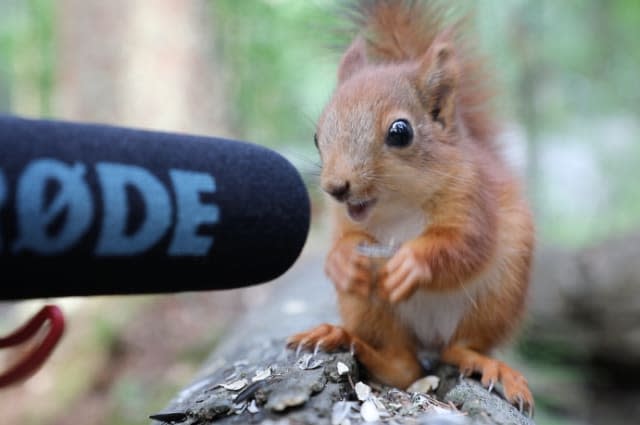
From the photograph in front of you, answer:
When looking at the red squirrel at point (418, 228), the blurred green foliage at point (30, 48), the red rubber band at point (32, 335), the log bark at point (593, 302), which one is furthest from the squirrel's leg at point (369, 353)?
the blurred green foliage at point (30, 48)

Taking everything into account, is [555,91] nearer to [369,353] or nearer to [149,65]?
[149,65]

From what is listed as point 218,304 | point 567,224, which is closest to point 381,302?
point 218,304

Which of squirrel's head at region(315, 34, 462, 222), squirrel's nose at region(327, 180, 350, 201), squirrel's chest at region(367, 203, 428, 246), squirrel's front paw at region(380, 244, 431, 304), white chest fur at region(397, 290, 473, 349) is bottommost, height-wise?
white chest fur at region(397, 290, 473, 349)

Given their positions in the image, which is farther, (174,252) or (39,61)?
(39,61)

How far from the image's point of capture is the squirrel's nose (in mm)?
1001

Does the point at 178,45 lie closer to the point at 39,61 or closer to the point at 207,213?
the point at 207,213

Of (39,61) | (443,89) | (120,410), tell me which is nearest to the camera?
(443,89)

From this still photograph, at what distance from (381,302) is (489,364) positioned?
195 millimetres

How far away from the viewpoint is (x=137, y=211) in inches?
24.7

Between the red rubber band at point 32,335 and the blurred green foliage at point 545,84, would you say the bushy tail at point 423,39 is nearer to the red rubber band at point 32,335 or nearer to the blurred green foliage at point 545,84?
the red rubber band at point 32,335

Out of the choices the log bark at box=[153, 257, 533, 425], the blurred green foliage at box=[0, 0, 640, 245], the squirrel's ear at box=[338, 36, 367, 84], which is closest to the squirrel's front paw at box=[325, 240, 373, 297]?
the log bark at box=[153, 257, 533, 425]

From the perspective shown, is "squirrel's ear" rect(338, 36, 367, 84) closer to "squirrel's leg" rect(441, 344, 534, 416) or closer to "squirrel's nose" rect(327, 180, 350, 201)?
"squirrel's nose" rect(327, 180, 350, 201)

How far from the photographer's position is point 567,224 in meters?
6.89

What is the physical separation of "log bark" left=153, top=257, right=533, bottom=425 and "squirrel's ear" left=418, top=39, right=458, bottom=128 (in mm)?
435
